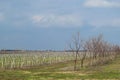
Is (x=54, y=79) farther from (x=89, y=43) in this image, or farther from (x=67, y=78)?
(x=89, y=43)

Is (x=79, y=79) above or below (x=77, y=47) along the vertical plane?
below

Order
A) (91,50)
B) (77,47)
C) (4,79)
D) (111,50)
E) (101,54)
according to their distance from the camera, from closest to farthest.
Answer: (4,79), (77,47), (91,50), (101,54), (111,50)

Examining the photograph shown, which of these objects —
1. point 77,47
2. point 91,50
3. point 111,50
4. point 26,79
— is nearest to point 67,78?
point 26,79

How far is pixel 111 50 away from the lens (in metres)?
123

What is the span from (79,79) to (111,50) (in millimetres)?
88258

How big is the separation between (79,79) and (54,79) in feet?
8.77

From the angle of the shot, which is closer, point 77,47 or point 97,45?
point 77,47

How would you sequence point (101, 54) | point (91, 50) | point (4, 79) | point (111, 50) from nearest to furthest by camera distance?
point (4, 79)
point (91, 50)
point (101, 54)
point (111, 50)

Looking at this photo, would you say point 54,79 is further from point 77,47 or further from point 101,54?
point 101,54

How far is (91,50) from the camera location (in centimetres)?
8831

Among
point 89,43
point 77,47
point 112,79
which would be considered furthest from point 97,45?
point 112,79

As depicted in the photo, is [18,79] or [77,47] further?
[77,47]

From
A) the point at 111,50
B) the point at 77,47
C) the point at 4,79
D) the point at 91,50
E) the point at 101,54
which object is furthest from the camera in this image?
the point at 111,50

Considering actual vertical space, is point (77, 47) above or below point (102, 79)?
above
